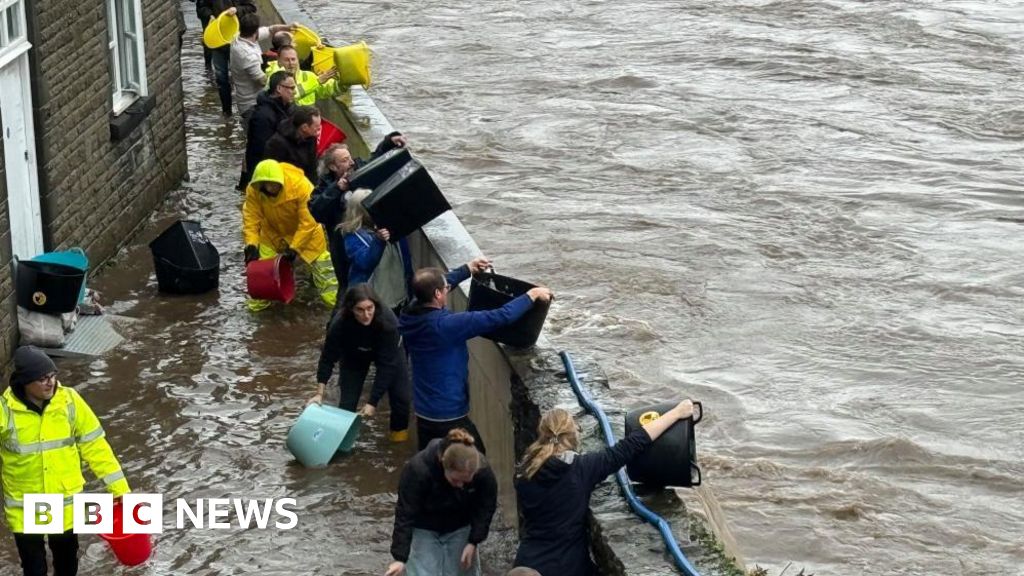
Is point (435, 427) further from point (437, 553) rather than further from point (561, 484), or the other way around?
point (561, 484)

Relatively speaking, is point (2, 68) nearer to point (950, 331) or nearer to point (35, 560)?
point (35, 560)

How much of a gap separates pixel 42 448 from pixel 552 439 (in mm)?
2483

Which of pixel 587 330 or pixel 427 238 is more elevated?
pixel 427 238

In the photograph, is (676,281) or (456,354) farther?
(676,281)

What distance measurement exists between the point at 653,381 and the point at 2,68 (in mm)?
5807

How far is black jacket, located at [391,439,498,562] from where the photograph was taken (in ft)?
25.4

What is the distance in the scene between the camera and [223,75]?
1872 centimetres

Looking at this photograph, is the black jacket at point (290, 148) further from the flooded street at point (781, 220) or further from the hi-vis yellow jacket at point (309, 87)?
the flooded street at point (781, 220)

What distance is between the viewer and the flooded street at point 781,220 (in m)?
12.3

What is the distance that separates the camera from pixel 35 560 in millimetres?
8203

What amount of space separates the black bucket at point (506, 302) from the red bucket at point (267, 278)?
3.15 meters

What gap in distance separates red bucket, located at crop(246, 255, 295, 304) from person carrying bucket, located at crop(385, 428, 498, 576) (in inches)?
182

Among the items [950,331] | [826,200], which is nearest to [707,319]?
[950,331]

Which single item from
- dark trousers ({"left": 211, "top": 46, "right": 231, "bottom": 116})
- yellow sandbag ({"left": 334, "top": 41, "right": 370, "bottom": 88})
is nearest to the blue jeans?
yellow sandbag ({"left": 334, "top": 41, "right": 370, "bottom": 88})
